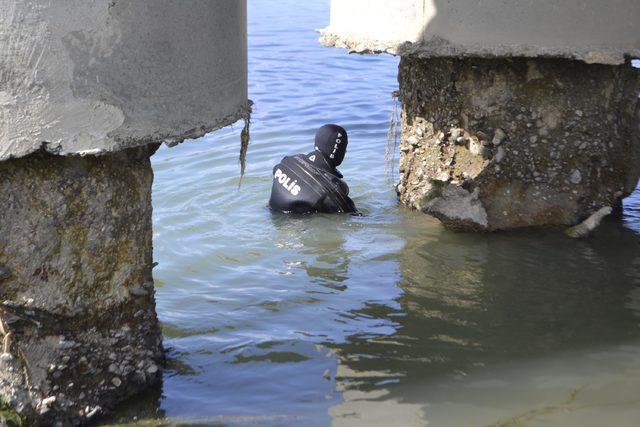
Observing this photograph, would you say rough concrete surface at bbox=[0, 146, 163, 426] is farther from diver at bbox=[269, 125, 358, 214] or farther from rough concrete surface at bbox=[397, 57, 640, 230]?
diver at bbox=[269, 125, 358, 214]

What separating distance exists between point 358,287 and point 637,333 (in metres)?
1.52

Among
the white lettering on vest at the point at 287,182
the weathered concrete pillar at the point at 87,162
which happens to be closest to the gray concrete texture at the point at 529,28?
the white lettering on vest at the point at 287,182

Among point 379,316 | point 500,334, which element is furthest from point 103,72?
point 500,334

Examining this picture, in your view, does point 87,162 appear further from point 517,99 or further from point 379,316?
point 517,99

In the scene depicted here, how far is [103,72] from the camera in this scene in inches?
119

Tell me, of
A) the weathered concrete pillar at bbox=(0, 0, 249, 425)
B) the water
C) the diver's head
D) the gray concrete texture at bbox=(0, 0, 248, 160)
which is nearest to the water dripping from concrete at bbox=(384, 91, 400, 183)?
the water

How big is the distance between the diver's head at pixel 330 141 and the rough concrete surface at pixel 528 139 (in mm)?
883

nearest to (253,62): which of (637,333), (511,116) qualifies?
(511,116)

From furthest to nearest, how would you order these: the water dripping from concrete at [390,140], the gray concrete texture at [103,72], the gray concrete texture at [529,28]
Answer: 1. the water dripping from concrete at [390,140]
2. the gray concrete texture at [529,28]
3. the gray concrete texture at [103,72]

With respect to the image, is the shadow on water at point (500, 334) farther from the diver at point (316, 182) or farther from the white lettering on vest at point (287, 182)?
the white lettering on vest at point (287, 182)

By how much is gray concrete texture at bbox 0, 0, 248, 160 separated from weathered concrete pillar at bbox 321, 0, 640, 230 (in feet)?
7.35

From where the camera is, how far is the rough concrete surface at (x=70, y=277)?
3.16 meters

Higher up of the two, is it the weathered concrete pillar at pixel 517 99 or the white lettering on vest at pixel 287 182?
the weathered concrete pillar at pixel 517 99

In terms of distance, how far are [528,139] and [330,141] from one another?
1521mm
